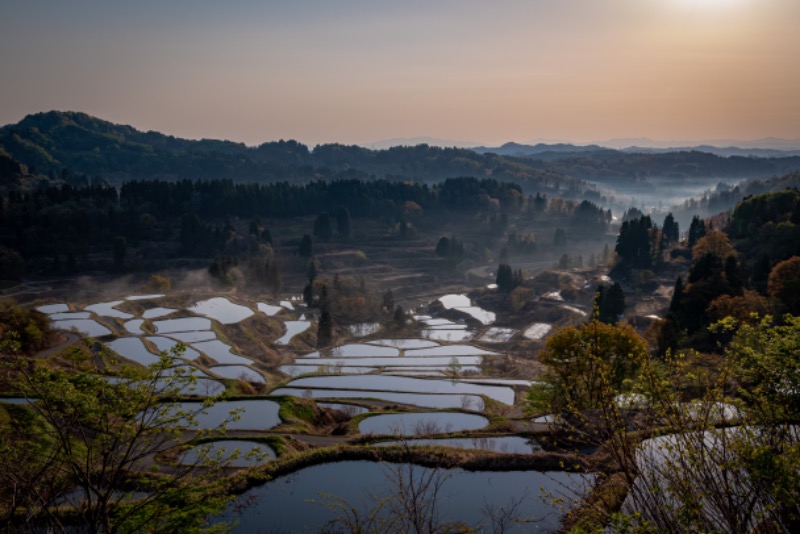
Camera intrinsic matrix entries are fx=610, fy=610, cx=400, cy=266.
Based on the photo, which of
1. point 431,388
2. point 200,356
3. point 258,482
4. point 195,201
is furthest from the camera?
point 195,201

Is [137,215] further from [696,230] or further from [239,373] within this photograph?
[696,230]

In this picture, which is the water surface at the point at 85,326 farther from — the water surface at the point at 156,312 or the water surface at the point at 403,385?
the water surface at the point at 403,385

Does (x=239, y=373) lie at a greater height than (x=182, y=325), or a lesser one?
lesser

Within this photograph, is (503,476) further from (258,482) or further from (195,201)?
(195,201)

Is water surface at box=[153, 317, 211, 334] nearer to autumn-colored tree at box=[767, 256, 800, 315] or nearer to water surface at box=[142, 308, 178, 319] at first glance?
water surface at box=[142, 308, 178, 319]

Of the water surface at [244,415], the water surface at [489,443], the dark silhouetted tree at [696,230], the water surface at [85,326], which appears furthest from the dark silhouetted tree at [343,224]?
the water surface at [489,443]

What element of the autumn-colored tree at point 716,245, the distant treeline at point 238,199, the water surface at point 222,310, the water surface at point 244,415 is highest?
the distant treeline at point 238,199

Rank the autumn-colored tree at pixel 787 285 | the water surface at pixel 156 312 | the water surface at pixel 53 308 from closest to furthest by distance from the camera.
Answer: the autumn-colored tree at pixel 787 285 → the water surface at pixel 53 308 → the water surface at pixel 156 312

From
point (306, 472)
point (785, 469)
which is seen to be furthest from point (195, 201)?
point (785, 469)

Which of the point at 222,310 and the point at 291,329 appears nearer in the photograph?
the point at 222,310

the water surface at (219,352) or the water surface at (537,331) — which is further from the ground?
the water surface at (219,352)

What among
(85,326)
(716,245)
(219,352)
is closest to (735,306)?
(716,245)
